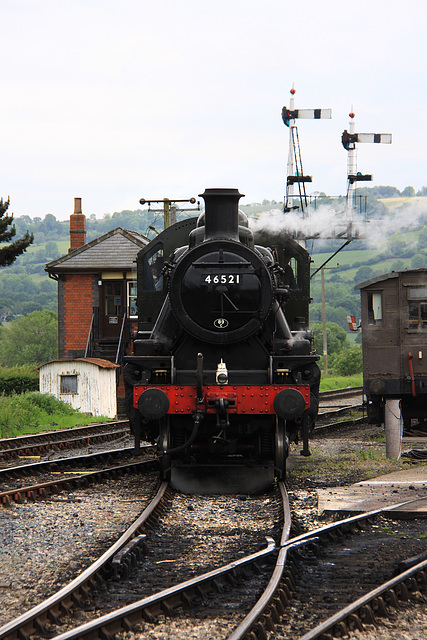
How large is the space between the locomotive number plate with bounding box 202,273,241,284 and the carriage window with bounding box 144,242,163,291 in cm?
222

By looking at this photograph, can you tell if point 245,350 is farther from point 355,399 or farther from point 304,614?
point 355,399

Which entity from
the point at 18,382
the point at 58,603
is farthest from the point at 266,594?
the point at 18,382

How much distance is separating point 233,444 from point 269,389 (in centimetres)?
100

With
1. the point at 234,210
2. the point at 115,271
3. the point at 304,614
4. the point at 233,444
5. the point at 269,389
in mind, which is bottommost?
the point at 304,614

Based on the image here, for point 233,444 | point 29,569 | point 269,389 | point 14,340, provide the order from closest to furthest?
point 29,569 → point 269,389 → point 233,444 → point 14,340

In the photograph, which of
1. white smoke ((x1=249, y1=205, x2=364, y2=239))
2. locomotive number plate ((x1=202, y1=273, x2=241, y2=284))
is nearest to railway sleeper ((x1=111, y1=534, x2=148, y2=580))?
locomotive number plate ((x1=202, y1=273, x2=241, y2=284))

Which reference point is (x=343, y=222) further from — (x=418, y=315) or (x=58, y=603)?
(x=58, y=603)

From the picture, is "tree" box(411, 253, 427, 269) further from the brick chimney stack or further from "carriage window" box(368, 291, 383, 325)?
"carriage window" box(368, 291, 383, 325)

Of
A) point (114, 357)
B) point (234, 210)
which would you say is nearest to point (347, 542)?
point (234, 210)

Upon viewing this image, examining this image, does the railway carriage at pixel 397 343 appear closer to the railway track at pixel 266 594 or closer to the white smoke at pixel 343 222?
the white smoke at pixel 343 222

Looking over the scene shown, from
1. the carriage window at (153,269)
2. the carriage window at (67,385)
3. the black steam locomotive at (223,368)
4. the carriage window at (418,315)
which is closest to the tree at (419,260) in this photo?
the carriage window at (67,385)

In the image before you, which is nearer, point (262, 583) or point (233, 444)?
point (262, 583)

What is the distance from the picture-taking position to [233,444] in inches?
379

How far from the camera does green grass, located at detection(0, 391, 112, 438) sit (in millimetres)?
18641
